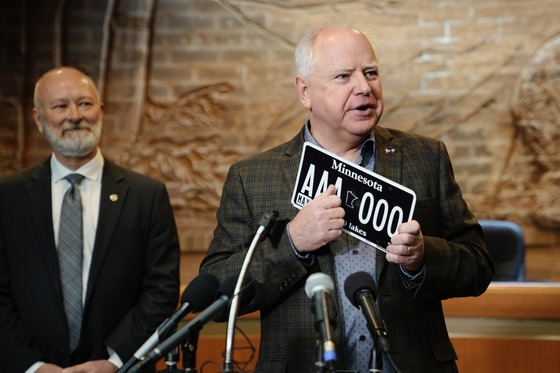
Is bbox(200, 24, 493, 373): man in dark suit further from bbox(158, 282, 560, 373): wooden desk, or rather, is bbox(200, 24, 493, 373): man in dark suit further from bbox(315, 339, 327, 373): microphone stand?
bbox(158, 282, 560, 373): wooden desk

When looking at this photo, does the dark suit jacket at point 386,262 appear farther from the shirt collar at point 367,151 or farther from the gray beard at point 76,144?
the gray beard at point 76,144

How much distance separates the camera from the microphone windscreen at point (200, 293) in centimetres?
196

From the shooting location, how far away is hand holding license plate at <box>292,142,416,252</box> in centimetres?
210

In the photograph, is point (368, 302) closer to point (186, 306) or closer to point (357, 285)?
point (357, 285)

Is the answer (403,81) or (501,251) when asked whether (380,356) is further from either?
(403,81)

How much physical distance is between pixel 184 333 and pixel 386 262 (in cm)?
69

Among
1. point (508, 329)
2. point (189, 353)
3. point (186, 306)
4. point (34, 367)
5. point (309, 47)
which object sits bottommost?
point (34, 367)

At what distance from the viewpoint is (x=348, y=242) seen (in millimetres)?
2354

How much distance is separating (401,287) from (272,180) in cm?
49

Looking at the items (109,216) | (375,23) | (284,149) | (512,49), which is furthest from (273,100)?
(284,149)

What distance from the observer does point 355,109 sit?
236cm

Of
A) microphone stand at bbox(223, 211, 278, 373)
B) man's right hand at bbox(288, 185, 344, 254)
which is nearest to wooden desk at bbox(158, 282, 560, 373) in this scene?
man's right hand at bbox(288, 185, 344, 254)

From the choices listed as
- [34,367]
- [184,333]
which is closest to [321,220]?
[184,333]

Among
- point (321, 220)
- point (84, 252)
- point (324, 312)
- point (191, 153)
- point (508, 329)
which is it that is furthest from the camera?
point (191, 153)
